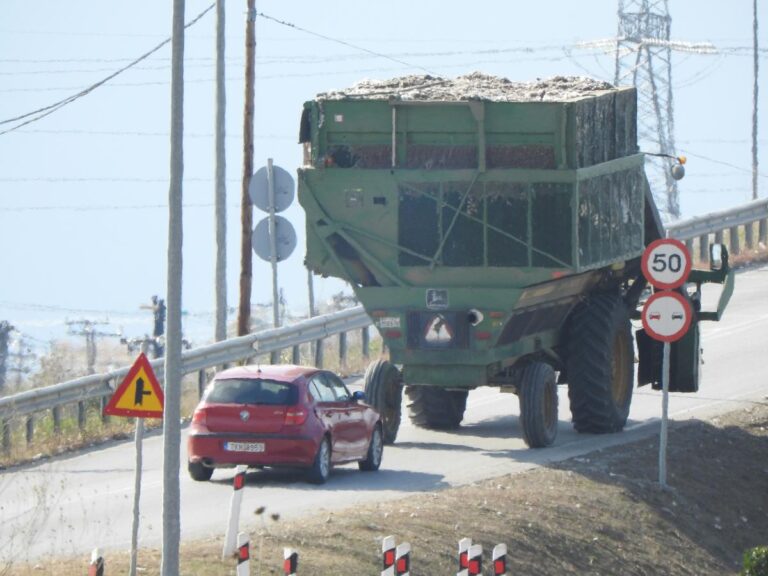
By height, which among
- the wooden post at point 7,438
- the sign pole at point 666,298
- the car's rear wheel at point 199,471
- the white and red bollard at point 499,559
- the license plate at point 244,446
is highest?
the sign pole at point 666,298

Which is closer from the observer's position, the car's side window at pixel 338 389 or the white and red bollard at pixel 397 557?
the white and red bollard at pixel 397 557

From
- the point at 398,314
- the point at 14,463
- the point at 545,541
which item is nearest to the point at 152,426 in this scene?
the point at 14,463

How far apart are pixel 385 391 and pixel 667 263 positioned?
171 inches

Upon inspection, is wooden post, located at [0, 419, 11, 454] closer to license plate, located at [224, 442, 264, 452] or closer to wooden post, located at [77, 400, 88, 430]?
wooden post, located at [77, 400, 88, 430]

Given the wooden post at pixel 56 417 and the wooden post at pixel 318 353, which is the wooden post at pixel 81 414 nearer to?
the wooden post at pixel 56 417

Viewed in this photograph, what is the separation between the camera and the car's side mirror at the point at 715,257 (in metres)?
25.8

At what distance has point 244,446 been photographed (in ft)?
65.1

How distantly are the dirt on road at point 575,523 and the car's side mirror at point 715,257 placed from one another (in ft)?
8.62

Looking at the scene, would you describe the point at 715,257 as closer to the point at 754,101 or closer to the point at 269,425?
the point at 269,425

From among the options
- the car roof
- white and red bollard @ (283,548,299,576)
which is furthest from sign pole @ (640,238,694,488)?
white and red bollard @ (283,548,299,576)

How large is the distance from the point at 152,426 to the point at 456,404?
5.01 metres

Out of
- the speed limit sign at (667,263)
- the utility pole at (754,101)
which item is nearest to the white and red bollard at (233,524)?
the speed limit sign at (667,263)

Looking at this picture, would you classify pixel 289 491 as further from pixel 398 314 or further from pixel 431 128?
pixel 431 128

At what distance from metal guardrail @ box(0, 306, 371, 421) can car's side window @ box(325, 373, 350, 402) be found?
3708 millimetres
